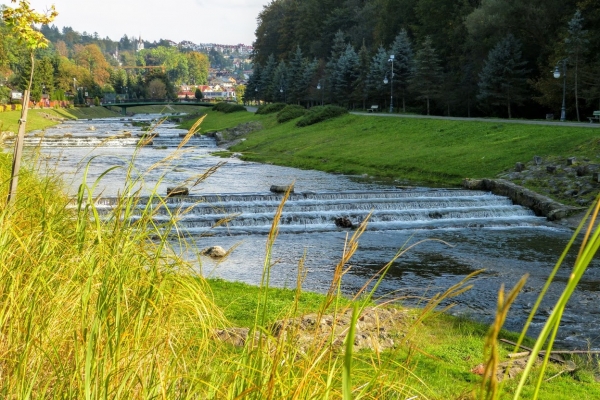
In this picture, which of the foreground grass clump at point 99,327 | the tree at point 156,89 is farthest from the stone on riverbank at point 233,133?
the tree at point 156,89

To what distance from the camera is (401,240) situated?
18859mm

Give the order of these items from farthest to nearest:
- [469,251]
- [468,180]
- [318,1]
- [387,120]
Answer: [318,1] < [387,120] < [468,180] < [469,251]

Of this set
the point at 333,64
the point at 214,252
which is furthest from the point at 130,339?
the point at 333,64

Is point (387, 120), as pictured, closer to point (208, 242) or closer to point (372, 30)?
point (208, 242)

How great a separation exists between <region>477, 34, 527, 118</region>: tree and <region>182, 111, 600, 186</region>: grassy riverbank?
7.02 m

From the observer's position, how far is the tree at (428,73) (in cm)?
5344

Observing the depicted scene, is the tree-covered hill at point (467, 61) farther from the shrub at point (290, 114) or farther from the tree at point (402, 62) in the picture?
the shrub at point (290, 114)

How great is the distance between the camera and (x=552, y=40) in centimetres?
4616

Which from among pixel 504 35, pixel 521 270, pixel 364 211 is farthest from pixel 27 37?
pixel 504 35

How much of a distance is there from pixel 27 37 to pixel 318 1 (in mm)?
92545

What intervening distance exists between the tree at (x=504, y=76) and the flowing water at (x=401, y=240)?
20.7 metres

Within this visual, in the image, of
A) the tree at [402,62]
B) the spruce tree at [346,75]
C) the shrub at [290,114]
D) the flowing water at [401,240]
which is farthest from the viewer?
the spruce tree at [346,75]

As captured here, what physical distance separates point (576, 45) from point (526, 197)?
2042 cm

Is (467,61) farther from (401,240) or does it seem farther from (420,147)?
(401,240)
